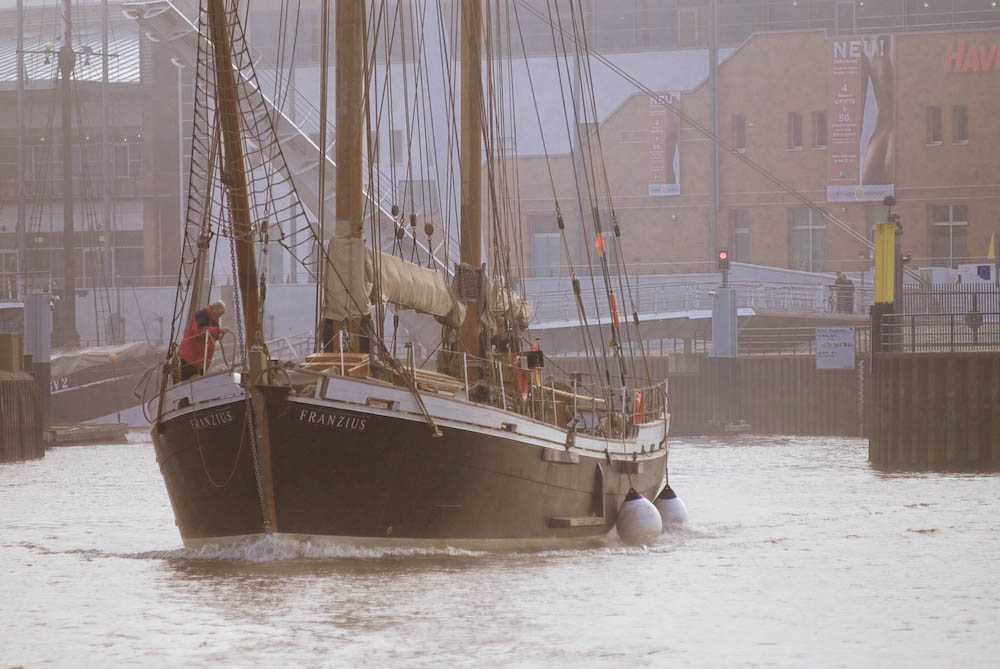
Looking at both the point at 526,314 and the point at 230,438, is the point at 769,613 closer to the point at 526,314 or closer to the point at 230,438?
the point at 230,438

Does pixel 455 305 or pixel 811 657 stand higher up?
pixel 455 305

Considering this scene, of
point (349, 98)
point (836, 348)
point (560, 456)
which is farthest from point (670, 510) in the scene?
point (836, 348)

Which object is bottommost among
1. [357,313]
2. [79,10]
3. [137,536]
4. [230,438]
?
[137,536]

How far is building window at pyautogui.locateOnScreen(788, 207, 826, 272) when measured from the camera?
6819 centimetres

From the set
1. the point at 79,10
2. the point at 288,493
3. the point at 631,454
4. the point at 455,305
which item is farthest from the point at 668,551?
the point at 79,10

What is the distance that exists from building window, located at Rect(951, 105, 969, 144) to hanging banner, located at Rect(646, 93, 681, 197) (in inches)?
431

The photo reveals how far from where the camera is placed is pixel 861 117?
6694 centimetres

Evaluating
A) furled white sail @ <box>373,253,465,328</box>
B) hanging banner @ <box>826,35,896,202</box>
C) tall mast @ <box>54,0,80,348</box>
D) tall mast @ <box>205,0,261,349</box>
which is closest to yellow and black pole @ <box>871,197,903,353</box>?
furled white sail @ <box>373,253,465,328</box>

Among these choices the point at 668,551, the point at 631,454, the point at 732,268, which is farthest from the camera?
the point at 732,268

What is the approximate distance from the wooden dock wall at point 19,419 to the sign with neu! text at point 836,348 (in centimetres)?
2269

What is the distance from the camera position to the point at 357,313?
19469 mm

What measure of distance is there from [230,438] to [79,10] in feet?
226

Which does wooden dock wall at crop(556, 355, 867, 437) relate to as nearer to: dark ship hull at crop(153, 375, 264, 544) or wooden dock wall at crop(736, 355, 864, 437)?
wooden dock wall at crop(736, 355, 864, 437)

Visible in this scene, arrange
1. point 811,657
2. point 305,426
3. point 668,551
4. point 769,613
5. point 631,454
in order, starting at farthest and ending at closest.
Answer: point 631,454
point 668,551
point 305,426
point 769,613
point 811,657
